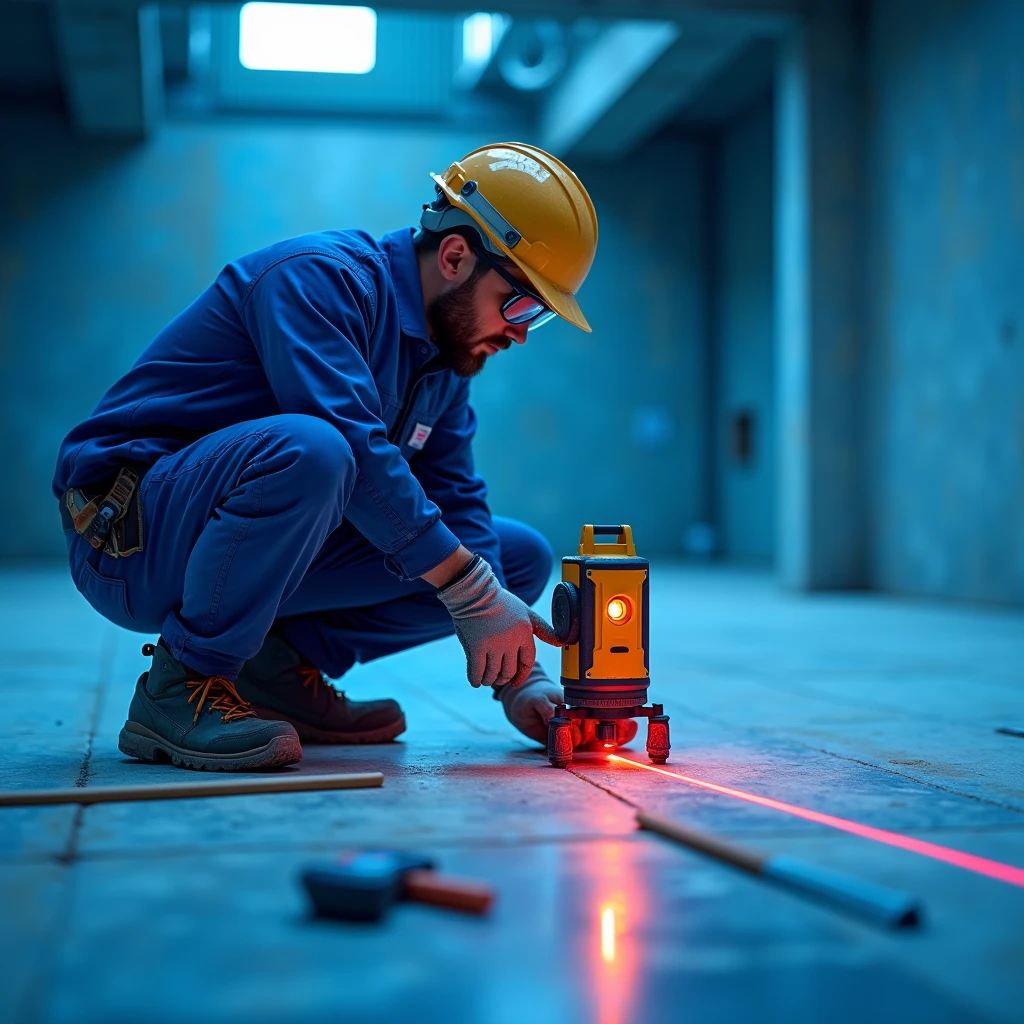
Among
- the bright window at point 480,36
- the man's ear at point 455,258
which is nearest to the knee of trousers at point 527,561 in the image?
the man's ear at point 455,258

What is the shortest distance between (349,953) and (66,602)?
19.1 feet

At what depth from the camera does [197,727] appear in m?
1.96

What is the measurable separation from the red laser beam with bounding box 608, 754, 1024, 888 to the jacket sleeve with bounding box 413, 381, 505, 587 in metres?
0.70

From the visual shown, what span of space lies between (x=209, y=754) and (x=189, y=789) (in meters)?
0.23

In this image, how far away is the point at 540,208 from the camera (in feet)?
6.93

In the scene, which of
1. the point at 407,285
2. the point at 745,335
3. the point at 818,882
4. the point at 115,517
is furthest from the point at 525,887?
the point at 745,335

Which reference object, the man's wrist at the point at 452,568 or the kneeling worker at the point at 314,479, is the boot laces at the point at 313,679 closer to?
the kneeling worker at the point at 314,479

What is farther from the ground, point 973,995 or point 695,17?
point 695,17

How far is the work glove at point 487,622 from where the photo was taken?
1.97m

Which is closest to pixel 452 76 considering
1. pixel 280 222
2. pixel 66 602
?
pixel 280 222

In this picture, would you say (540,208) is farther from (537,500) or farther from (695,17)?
(537,500)

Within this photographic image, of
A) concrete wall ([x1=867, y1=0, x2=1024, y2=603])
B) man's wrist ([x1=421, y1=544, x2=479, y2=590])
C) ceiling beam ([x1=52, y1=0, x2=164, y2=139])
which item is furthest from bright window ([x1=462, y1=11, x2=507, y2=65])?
man's wrist ([x1=421, y1=544, x2=479, y2=590])

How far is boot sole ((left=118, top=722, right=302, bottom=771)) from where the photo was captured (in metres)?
1.93

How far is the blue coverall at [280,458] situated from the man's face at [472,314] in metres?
0.04
